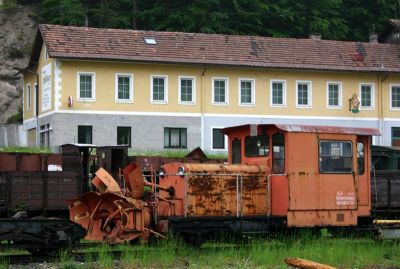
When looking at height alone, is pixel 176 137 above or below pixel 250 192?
above

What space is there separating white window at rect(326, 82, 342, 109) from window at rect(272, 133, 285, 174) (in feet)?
93.1

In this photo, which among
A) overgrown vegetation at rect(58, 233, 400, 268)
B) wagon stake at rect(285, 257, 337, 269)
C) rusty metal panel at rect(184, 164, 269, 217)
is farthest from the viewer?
rusty metal panel at rect(184, 164, 269, 217)

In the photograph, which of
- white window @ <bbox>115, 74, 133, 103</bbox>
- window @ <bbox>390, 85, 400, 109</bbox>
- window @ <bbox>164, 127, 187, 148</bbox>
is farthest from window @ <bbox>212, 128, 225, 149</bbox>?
window @ <bbox>390, 85, 400, 109</bbox>

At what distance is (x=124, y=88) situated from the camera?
4081cm

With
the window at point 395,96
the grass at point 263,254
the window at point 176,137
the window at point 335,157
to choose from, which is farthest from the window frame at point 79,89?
the window at point 335,157

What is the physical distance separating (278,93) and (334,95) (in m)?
3.51

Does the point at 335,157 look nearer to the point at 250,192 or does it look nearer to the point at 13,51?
the point at 250,192

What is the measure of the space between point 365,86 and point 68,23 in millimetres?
22533

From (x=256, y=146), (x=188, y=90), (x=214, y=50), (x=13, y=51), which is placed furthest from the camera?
(x=13, y=51)

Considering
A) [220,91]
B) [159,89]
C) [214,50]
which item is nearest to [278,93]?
[220,91]

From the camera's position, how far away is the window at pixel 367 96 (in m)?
44.8

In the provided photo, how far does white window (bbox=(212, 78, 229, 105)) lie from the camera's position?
42188 mm

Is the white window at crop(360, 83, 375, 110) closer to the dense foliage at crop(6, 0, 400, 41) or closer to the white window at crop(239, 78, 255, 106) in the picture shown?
the white window at crop(239, 78, 255, 106)

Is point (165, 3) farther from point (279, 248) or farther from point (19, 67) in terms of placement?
point (279, 248)
